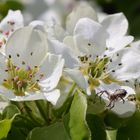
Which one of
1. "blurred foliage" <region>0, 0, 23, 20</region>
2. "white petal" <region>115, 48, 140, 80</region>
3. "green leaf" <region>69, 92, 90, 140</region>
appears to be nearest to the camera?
"green leaf" <region>69, 92, 90, 140</region>

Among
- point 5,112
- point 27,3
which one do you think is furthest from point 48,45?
point 27,3

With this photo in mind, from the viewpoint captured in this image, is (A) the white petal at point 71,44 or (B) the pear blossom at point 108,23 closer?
(A) the white petal at point 71,44

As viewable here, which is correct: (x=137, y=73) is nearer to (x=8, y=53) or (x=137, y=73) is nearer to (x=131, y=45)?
(x=131, y=45)

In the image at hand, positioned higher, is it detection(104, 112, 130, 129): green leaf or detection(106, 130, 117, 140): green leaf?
detection(104, 112, 130, 129): green leaf

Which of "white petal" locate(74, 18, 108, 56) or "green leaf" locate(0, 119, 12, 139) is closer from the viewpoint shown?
"green leaf" locate(0, 119, 12, 139)

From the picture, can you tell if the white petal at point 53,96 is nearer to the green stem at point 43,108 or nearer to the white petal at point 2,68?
the green stem at point 43,108

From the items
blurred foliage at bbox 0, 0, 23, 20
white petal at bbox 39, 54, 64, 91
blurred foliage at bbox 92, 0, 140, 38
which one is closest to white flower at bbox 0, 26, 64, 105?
white petal at bbox 39, 54, 64, 91

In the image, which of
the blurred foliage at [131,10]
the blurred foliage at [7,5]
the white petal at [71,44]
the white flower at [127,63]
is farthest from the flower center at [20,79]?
the blurred foliage at [131,10]

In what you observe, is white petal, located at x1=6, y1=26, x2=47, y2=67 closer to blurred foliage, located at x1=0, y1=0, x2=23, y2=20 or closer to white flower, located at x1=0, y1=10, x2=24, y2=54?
white flower, located at x1=0, y1=10, x2=24, y2=54
